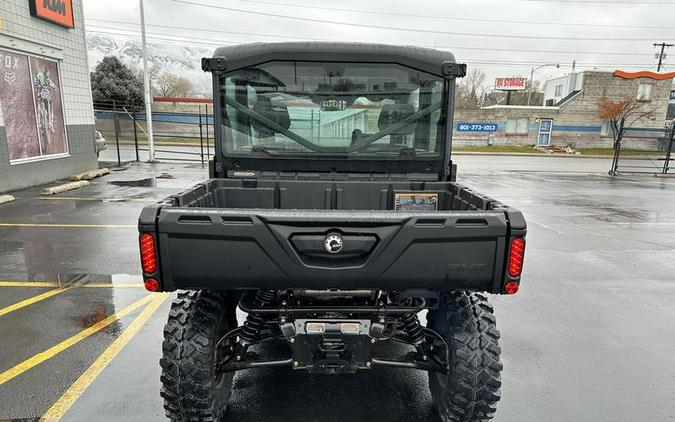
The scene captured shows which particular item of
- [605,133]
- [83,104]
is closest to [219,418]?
[83,104]

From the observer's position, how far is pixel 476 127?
38.8 metres

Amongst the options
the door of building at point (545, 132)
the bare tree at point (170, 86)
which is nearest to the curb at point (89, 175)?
the door of building at point (545, 132)

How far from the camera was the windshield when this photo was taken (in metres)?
3.55

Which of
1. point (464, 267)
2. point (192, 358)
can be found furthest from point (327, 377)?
point (464, 267)

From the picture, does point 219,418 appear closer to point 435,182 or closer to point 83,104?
point 435,182

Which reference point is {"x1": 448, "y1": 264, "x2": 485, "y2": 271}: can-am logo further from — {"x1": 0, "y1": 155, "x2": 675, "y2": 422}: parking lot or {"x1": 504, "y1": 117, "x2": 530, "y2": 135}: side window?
→ {"x1": 504, "y1": 117, "x2": 530, "y2": 135}: side window

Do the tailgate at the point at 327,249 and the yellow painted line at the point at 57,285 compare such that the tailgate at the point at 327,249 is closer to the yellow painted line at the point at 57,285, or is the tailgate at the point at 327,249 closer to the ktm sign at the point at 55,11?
the yellow painted line at the point at 57,285

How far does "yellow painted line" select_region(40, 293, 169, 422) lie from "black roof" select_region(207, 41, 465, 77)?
2576 millimetres

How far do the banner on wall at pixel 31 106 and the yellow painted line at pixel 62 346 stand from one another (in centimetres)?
934

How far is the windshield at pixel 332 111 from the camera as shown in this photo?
355 cm

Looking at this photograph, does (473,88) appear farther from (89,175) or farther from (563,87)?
(89,175)

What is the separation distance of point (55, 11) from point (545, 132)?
37.9m

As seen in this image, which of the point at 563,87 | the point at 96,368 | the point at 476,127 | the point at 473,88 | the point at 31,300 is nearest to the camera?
the point at 96,368

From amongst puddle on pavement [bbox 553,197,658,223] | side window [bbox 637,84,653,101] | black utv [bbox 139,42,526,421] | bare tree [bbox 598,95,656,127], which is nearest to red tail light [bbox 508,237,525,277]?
black utv [bbox 139,42,526,421]
